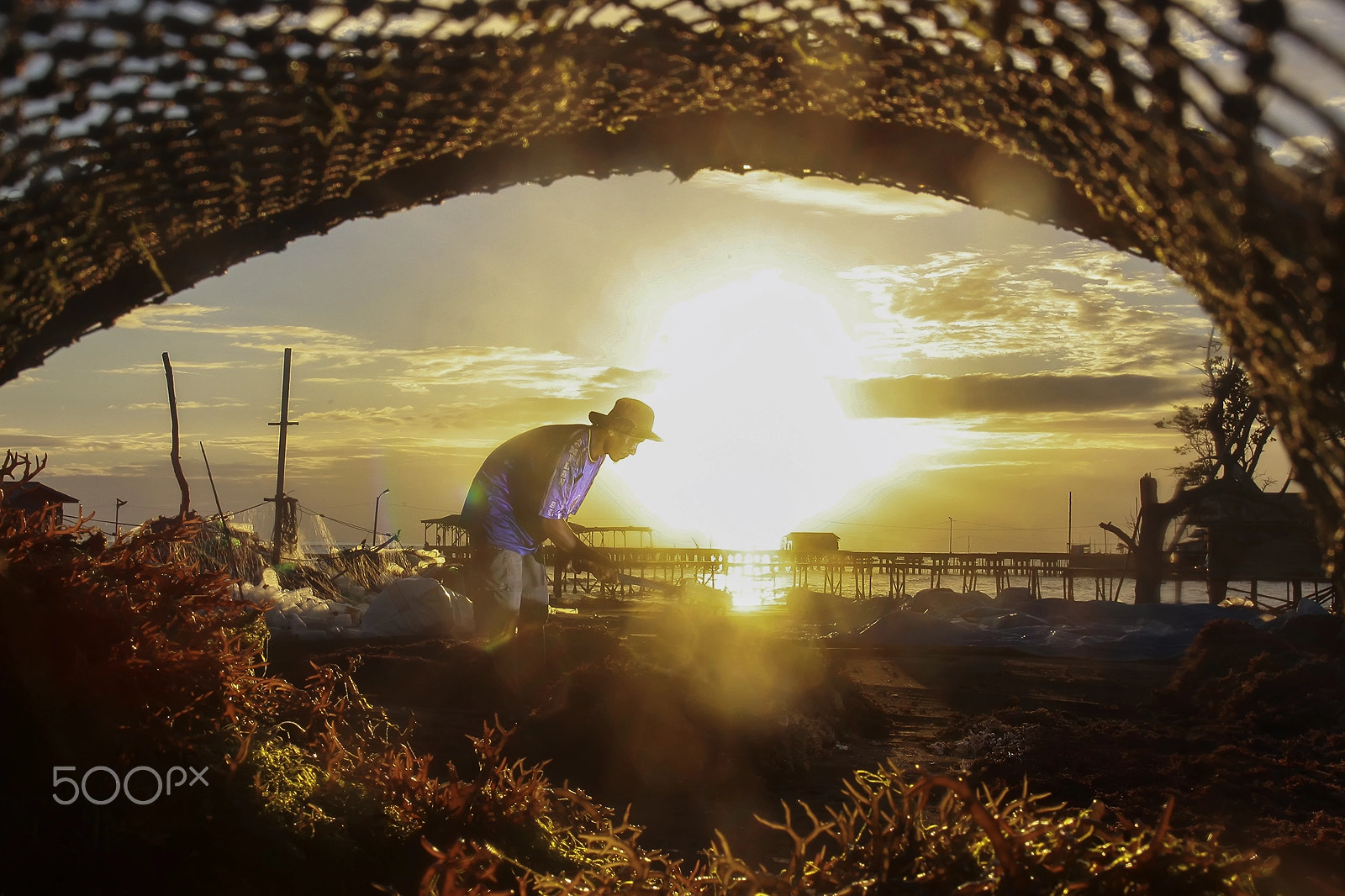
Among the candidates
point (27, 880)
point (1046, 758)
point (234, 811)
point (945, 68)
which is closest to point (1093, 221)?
point (945, 68)

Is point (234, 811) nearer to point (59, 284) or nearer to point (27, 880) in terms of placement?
point (27, 880)

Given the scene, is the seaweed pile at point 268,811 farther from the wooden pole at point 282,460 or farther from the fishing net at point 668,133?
the wooden pole at point 282,460

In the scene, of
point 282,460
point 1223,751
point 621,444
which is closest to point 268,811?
point 621,444

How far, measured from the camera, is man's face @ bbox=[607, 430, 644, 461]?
5660 mm

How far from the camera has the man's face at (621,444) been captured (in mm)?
5660

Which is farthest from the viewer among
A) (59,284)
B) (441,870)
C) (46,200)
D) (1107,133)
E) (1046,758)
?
(1046,758)

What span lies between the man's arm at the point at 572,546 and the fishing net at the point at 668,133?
4.10m

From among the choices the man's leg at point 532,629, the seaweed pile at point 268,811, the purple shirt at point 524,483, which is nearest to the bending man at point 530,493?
the purple shirt at point 524,483

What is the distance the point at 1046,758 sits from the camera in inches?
201

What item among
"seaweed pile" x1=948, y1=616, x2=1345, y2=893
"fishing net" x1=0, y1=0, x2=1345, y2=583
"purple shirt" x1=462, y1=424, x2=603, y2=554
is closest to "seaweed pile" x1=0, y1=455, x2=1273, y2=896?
"fishing net" x1=0, y1=0, x2=1345, y2=583

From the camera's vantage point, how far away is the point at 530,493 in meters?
5.57

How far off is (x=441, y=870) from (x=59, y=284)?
44.6 inches

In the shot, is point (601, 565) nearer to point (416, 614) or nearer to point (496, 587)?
point (496, 587)

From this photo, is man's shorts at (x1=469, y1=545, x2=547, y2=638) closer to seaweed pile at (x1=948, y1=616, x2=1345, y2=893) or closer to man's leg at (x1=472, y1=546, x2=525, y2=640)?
man's leg at (x1=472, y1=546, x2=525, y2=640)
